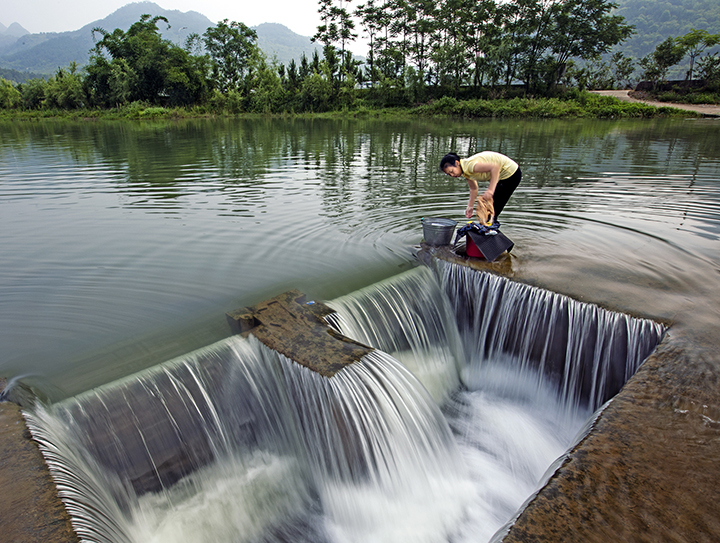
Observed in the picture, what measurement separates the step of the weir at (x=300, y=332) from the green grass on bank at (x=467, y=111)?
43.3m

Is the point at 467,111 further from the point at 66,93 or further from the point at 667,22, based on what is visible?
the point at 667,22

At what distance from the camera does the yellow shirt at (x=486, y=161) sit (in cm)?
609

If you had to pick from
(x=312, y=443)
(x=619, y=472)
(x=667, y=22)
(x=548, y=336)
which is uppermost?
(x=667, y=22)

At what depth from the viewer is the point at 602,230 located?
7.79 metres

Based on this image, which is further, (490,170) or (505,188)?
(505,188)

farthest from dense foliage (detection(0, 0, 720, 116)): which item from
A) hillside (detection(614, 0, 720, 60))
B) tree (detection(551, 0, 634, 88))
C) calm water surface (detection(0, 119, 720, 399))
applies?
hillside (detection(614, 0, 720, 60))

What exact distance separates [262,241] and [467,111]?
140 ft

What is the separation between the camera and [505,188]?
6.86 metres

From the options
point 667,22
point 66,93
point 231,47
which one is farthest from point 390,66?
point 667,22

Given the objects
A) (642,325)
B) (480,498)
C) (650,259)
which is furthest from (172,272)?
(650,259)

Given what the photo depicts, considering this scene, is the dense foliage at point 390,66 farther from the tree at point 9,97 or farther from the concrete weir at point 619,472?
the concrete weir at point 619,472

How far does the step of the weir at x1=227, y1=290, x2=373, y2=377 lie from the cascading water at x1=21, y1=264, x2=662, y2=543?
0.13m

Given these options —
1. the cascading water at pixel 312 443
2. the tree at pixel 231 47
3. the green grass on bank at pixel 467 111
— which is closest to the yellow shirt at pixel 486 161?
the cascading water at pixel 312 443

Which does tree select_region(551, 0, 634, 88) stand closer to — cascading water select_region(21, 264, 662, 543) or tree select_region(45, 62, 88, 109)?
cascading water select_region(21, 264, 662, 543)
